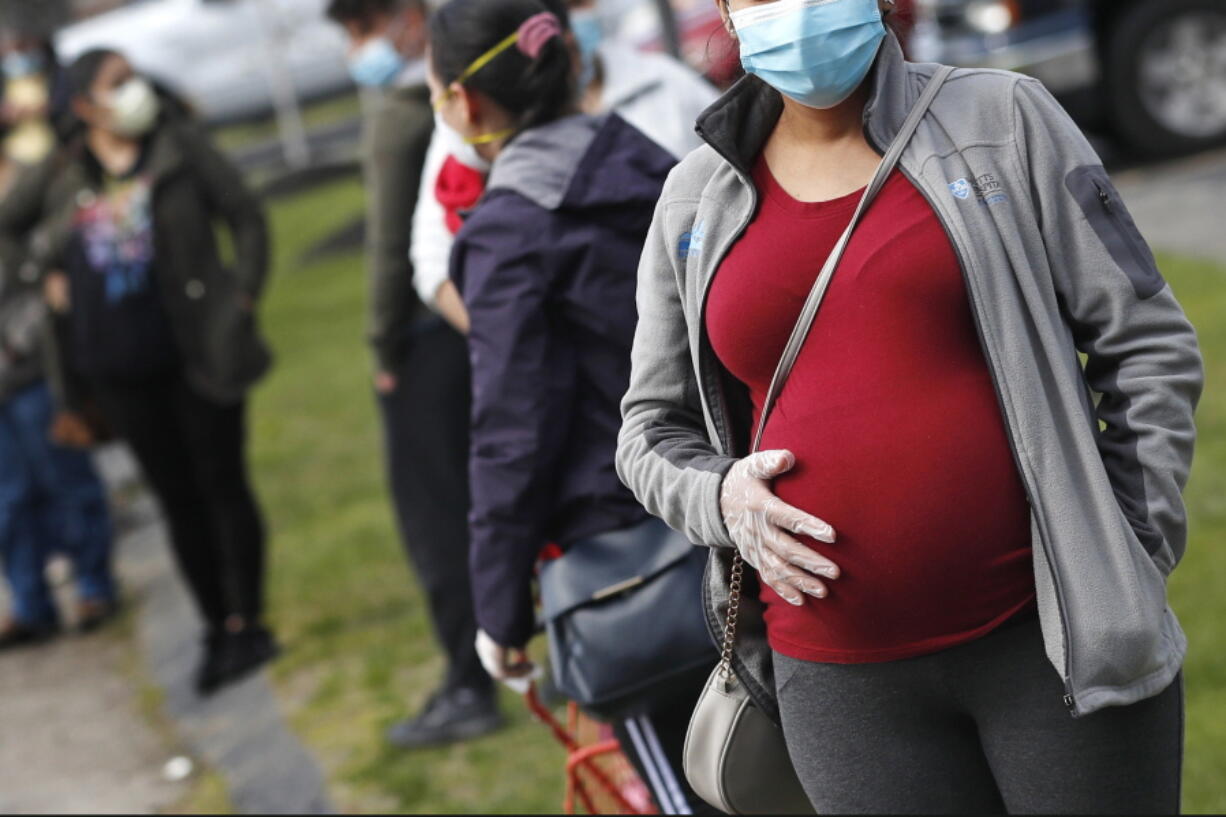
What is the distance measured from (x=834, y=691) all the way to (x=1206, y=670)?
2.39m

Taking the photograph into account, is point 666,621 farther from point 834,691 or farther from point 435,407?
point 435,407

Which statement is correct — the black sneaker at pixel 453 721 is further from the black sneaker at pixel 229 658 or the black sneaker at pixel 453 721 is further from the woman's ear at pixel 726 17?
the woman's ear at pixel 726 17

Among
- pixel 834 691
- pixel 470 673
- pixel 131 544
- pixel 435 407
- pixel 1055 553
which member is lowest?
pixel 131 544

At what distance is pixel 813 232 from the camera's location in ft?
7.00

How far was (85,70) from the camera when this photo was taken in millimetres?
5301

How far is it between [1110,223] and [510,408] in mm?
1142

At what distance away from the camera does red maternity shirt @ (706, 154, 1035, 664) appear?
208cm

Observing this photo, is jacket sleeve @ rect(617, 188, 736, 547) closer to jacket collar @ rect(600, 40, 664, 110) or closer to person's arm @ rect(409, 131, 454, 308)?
person's arm @ rect(409, 131, 454, 308)

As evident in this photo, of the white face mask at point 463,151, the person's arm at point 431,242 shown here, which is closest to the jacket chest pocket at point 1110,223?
the white face mask at point 463,151

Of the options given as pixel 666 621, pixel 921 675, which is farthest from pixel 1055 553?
pixel 666 621

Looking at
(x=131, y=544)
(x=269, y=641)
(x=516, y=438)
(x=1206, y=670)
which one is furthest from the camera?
(x=131, y=544)

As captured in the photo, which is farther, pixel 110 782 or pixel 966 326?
pixel 110 782

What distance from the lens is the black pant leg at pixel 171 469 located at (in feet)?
18.4

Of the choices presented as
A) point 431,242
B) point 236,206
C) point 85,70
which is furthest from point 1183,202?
point 431,242
